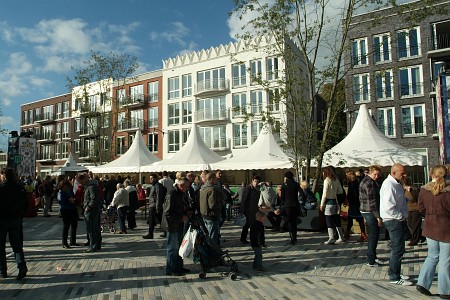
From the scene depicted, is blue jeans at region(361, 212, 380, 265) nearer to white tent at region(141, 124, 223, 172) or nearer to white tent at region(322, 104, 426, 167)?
white tent at region(322, 104, 426, 167)

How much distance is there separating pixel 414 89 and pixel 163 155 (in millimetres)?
22994

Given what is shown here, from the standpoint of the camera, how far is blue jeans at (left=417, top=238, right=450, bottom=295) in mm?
4738

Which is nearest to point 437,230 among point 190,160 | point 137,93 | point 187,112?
point 190,160

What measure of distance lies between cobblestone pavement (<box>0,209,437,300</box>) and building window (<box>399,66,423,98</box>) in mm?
21737

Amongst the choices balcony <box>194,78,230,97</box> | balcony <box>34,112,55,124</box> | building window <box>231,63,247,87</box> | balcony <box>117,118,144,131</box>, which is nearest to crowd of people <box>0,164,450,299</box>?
building window <box>231,63,247,87</box>

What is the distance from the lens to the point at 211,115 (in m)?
34.2

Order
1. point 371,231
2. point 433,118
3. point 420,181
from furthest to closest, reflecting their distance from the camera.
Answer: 1. point 433,118
2. point 420,181
3. point 371,231

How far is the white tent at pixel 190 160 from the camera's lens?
16.5 m

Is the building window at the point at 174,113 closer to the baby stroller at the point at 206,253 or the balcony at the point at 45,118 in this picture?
the balcony at the point at 45,118

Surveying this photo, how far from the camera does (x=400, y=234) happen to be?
550cm

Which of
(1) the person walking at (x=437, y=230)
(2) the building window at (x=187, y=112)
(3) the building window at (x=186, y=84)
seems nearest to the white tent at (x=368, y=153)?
(1) the person walking at (x=437, y=230)

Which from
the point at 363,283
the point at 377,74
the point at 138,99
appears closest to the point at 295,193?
the point at 363,283

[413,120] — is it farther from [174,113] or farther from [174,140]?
[174,113]

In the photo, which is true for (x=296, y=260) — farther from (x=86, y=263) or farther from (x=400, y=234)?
(x=86, y=263)
